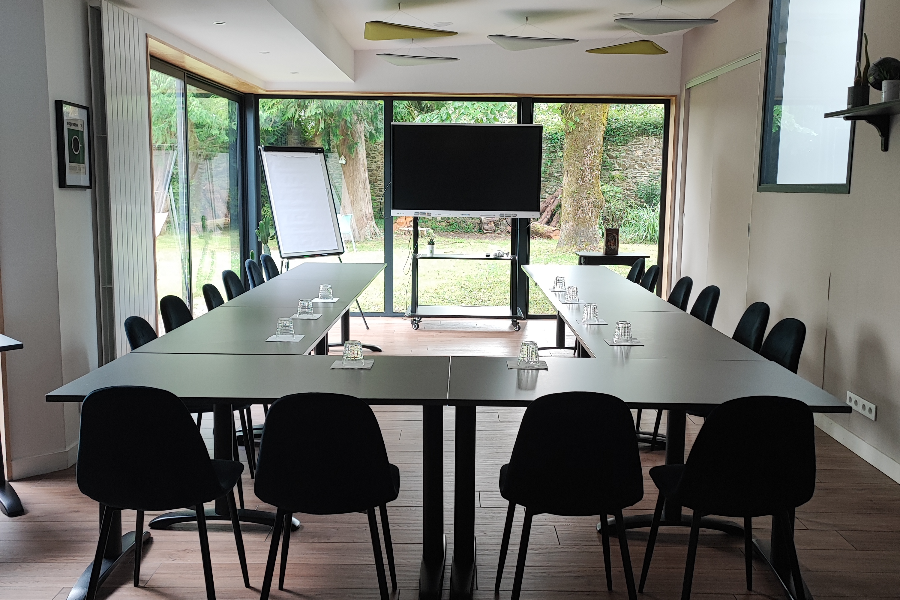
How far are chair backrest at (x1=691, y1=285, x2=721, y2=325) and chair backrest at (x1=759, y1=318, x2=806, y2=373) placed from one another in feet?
3.54

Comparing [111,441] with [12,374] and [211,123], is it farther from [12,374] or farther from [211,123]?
[211,123]

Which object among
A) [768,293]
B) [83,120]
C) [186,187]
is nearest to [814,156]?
[768,293]

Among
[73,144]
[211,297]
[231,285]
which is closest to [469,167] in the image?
[231,285]

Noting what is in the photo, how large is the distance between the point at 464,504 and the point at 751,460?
1.10 meters

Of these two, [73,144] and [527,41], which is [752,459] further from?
[527,41]

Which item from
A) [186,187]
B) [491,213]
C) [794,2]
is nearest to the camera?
[794,2]

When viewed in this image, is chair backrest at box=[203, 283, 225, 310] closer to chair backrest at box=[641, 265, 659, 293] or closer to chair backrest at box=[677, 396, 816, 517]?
chair backrest at box=[677, 396, 816, 517]

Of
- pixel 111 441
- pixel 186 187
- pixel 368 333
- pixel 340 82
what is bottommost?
pixel 368 333

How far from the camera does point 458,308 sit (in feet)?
30.2

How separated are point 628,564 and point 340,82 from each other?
7.09 metres

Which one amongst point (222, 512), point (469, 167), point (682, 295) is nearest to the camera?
point (222, 512)

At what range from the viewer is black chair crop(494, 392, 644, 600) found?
267 centimetres

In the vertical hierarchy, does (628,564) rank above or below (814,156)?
below

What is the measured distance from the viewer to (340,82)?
8914 millimetres
